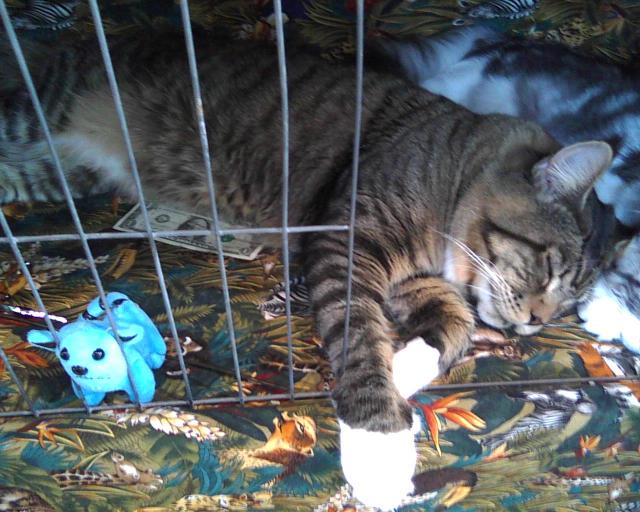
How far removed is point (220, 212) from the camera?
174 cm

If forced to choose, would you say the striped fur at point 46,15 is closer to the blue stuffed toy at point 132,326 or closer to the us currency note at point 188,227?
the us currency note at point 188,227

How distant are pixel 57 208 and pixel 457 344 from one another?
114 centimetres

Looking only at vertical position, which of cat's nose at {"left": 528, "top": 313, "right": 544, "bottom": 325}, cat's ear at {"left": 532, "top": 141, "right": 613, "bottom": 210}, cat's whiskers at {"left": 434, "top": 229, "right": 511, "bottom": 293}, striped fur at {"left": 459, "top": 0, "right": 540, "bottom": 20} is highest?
striped fur at {"left": 459, "top": 0, "right": 540, "bottom": 20}

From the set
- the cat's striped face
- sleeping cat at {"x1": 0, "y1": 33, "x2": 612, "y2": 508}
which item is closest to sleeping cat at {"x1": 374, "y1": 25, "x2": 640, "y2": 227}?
sleeping cat at {"x1": 0, "y1": 33, "x2": 612, "y2": 508}

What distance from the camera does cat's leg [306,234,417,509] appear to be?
1095mm

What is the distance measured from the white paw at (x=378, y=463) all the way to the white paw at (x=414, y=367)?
11cm

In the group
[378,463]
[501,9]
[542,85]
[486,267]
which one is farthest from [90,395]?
[501,9]

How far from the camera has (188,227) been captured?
1.72m

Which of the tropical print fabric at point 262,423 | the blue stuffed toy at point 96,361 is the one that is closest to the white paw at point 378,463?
the tropical print fabric at point 262,423

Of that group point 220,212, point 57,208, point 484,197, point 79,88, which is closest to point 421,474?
point 484,197

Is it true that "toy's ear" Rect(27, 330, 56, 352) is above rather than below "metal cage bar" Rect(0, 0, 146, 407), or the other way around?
below

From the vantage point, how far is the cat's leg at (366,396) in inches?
43.1

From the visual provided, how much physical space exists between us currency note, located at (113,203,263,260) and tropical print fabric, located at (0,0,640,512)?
2.8 inches

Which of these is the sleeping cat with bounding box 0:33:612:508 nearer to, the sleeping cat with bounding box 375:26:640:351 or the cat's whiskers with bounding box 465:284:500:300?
the cat's whiskers with bounding box 465:284:500:300
